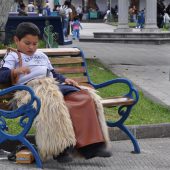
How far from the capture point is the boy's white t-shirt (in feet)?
22.9

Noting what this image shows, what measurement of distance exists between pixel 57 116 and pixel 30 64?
2.65 feet

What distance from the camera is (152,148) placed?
769 cm

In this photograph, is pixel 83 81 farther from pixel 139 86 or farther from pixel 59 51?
pixel 139 86

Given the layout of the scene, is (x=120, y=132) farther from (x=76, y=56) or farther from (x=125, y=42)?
(x=125, y=42)

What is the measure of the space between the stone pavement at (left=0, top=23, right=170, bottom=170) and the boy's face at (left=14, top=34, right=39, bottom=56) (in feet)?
3.77

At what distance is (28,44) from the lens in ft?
23.0

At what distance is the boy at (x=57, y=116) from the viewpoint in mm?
6449

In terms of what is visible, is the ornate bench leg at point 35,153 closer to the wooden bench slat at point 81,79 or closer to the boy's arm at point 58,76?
the boy's arm at point 58,76

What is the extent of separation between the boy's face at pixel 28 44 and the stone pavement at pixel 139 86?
1148mm

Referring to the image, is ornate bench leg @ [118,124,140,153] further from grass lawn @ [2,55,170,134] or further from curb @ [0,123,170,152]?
grass lawn @ [2,55,170,134]

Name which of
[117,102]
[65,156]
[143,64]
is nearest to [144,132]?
[117,102]

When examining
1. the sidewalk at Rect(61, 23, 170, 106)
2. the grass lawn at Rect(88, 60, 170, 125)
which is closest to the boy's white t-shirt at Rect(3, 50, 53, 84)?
the grass lawn at Rect(88, 60, 170, 125)

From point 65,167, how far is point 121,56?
13406 mm

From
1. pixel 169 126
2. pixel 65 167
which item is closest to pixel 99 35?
pixel 169 126
